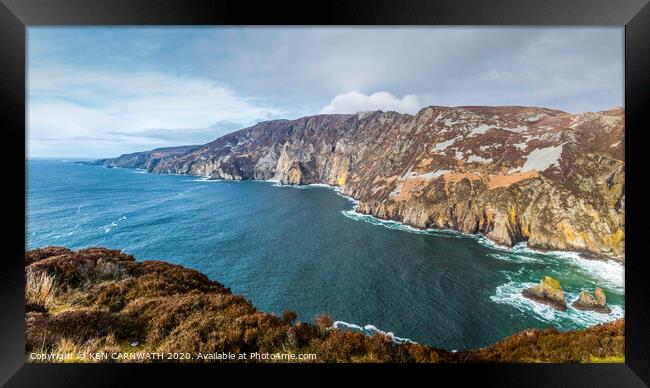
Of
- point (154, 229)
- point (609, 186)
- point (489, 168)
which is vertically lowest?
point (154, 229)

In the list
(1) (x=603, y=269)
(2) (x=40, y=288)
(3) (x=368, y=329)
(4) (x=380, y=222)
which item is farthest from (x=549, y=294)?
(2) (x=40, y=288)

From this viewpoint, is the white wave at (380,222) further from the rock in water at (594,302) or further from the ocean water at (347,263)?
the rock in water at (594,302)

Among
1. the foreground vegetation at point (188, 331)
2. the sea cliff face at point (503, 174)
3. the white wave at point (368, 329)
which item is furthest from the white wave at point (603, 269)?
the foreground vegetation at point (188, 331)

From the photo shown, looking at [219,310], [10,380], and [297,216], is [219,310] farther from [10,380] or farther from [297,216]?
[297,216]

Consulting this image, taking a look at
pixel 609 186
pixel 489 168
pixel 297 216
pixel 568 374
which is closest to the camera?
pixel 568 374

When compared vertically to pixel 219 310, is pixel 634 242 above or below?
above

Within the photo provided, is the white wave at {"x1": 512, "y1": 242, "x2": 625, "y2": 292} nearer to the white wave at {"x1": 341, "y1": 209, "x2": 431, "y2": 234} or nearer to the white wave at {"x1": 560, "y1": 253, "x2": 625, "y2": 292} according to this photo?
the white wave at {"x1": 560, "y1": 253, "x2": 625, "y2": 292}

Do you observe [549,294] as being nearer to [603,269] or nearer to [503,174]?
[603,269]

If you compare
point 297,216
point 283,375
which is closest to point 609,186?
point 283,375
